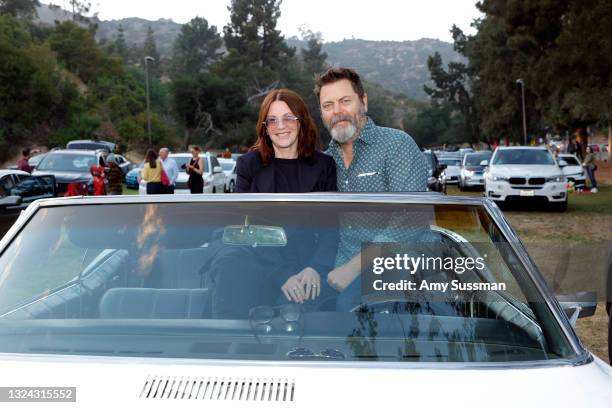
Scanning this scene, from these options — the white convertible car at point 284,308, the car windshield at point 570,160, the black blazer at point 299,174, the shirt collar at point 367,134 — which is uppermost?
the shirt collar at point 367,134

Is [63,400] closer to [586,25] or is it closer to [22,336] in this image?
[22,336]

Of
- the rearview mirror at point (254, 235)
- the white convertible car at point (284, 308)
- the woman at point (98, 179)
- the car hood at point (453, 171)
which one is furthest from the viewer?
the car hood at point (453, 171)

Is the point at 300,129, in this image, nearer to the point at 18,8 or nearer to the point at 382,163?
the point at 382,163

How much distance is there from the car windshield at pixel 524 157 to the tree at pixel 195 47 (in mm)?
111290

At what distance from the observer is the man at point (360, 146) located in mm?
3939

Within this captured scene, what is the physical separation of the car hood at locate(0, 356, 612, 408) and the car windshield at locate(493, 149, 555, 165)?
20.0 meters

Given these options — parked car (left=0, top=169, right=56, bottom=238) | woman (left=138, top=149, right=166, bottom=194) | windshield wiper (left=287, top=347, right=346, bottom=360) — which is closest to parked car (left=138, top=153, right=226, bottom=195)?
woman (left=138, top=149, right=166, bottom=194)

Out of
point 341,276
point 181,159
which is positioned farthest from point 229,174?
point 341,276

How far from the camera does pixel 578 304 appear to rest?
305 centimetres

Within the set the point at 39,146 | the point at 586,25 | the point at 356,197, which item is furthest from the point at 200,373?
the point at 39,146

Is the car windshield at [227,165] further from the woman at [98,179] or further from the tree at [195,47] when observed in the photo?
the tree at [195,47]

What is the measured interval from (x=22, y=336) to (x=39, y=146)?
6489 centimetres

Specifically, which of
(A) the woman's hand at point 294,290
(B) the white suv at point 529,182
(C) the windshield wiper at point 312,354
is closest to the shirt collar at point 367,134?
(A) the woman's hand at point 294,290

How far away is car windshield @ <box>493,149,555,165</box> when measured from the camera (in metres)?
21.7
